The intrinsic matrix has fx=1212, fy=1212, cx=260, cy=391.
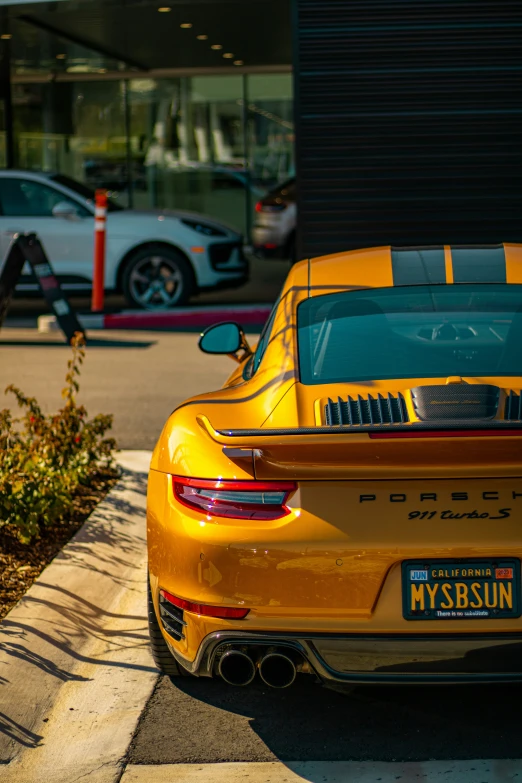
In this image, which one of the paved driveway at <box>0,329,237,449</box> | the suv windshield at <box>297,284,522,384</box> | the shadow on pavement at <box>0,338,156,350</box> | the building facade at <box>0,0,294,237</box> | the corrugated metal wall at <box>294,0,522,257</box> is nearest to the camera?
the suv windshield at <box>297,284,522,384</box>

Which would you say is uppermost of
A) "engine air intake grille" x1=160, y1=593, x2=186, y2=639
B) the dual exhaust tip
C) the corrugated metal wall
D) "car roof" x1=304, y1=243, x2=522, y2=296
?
the corrugated metal wall

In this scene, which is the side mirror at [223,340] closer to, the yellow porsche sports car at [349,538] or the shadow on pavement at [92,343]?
the yellow porsche sports car at [349,538]

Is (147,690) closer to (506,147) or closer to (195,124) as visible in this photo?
(506,147)

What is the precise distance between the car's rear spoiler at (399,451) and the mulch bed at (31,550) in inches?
76.7

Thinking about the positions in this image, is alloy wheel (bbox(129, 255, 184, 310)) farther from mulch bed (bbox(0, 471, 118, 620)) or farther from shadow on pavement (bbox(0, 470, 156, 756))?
shadow on pavement (bbox(0, 470, 156, 756))

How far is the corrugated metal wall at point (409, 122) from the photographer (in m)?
10.1

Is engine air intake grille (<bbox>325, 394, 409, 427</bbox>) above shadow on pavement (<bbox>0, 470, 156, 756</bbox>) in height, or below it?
above

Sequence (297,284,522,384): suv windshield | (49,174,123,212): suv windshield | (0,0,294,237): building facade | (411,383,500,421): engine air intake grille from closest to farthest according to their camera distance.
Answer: (411,383,500,421): engine air intake grille
(297,284,522,384): suv windshield
(49,174,123,212): suv windshield
(0,0,294,237): building facade

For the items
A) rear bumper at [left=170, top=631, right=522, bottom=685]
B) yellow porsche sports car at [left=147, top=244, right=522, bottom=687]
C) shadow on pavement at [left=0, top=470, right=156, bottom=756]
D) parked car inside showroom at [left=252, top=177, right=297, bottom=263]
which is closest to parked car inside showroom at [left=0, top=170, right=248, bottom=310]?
parked car inside showroom at [left=252, top=177, right=297, bottom=263]

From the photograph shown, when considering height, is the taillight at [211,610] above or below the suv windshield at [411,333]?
below

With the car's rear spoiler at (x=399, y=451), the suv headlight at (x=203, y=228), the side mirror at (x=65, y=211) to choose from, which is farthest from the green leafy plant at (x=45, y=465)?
the side mirror at (x=65, y=211)

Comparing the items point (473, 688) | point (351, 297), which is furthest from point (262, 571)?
point (351, 297)

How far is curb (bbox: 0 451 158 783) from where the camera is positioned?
12.5ft

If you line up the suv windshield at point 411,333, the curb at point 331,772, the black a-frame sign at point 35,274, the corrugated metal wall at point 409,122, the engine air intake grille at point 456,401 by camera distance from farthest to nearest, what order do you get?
the corrugated metal wall at point 409,122, the black a-frame sign at point 35,274, the suv windshield at point 411,333, the engine air intake grille at point 456,401, the curb at point 331,772
